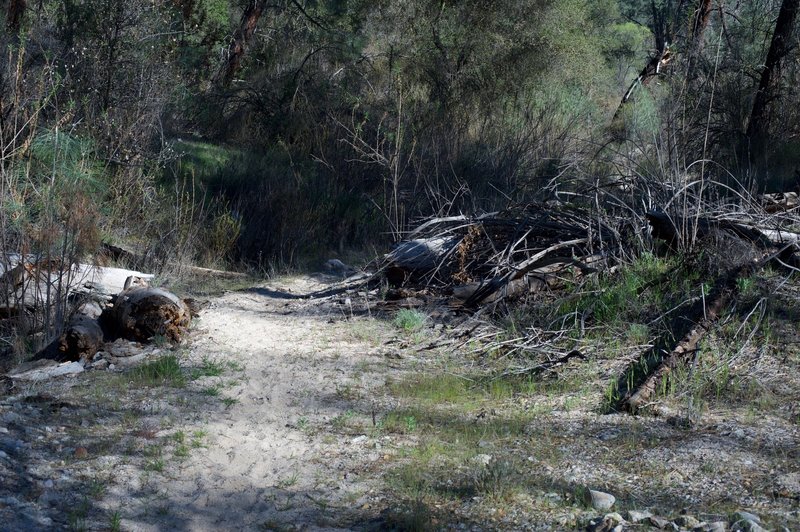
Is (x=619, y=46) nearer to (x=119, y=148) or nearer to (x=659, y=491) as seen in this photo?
(x=119, y=148)

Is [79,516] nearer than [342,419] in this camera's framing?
Yes

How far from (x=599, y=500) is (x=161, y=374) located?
3.23 meters

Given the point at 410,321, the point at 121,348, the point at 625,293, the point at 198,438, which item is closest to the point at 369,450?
the point at 198,438

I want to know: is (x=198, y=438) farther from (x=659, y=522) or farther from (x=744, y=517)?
(x=744, y=517)

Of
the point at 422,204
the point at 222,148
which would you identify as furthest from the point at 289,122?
the point at 422,204

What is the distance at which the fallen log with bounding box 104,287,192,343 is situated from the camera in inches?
270

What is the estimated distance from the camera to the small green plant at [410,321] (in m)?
7.24

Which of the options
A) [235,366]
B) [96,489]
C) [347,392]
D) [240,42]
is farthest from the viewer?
[240,42]

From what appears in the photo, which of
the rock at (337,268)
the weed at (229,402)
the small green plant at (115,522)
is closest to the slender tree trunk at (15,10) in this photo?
the rock at (337,268)

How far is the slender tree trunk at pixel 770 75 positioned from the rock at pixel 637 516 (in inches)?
429

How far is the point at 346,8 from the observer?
17.5 metres

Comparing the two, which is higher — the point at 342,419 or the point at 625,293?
the point at 625,293

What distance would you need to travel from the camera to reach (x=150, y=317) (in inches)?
270

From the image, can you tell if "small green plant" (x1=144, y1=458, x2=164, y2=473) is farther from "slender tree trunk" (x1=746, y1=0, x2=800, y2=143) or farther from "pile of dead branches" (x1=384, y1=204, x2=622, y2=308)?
"slender tree trunk" (x1=746, y1=0, x2=800, y2=143)
